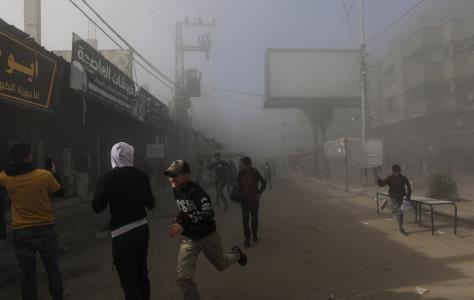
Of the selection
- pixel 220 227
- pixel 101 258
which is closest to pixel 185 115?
pixel 220 227

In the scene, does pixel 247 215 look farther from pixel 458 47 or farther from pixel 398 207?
pixel 458 47

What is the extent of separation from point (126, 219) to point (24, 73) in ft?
20.7

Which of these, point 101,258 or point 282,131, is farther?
point 282,131

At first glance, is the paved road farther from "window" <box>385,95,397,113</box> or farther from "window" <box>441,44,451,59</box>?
"window" <box>385,95,397,113</box>

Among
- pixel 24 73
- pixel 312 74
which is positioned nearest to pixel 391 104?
pixel 312 74

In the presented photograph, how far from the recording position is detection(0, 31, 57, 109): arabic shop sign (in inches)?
328

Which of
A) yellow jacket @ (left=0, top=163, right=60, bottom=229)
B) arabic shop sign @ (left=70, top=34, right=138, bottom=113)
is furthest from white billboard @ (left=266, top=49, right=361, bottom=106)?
yellow jacket @ (left=0, top=163, right=60, bottom=229)

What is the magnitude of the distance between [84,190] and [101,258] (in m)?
7.61

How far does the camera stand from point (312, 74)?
4909 cm

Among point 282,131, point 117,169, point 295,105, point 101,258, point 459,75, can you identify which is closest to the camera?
point 117,169

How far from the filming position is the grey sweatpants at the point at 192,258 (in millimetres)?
4430

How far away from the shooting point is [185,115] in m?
33.0

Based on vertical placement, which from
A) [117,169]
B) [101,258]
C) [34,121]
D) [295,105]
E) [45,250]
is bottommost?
[101,258]

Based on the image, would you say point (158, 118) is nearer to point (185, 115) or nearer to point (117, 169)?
point (185, 115)
